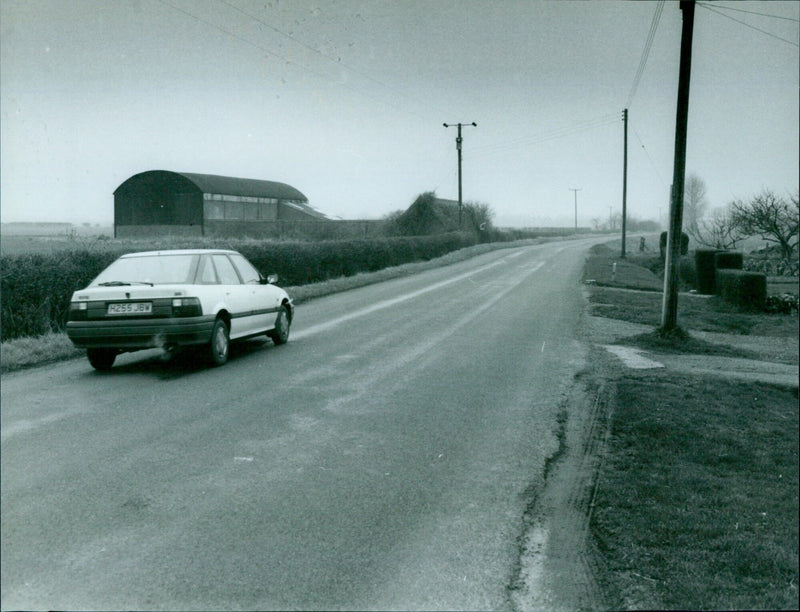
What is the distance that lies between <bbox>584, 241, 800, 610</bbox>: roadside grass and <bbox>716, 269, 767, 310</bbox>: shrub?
1.39 meters

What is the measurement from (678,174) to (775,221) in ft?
11.8

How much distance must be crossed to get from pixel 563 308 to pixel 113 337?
1428cm

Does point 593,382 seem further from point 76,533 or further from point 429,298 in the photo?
point 429,298

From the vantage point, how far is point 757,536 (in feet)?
10.8

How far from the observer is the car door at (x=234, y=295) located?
8016mm

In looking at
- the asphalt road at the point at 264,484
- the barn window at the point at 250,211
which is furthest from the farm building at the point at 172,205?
the barn window at the point at 250,211

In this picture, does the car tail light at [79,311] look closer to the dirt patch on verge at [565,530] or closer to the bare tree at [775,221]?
the dirt patch on verge at [565,530]

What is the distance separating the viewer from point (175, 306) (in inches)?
195

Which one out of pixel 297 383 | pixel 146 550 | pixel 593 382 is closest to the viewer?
pixel 146 550

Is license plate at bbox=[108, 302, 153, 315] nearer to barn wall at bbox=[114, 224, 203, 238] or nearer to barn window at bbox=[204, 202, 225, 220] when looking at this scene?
barn wall at bbox=[114, 224, 203, 238]

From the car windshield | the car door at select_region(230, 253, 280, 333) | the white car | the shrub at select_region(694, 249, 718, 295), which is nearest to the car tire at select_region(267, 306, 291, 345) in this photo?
the white car

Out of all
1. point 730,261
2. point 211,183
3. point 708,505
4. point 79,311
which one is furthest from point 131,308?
point 730,261

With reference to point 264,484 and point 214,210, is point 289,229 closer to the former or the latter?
point 214,210

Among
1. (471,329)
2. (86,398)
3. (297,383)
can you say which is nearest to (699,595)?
(86,398)
